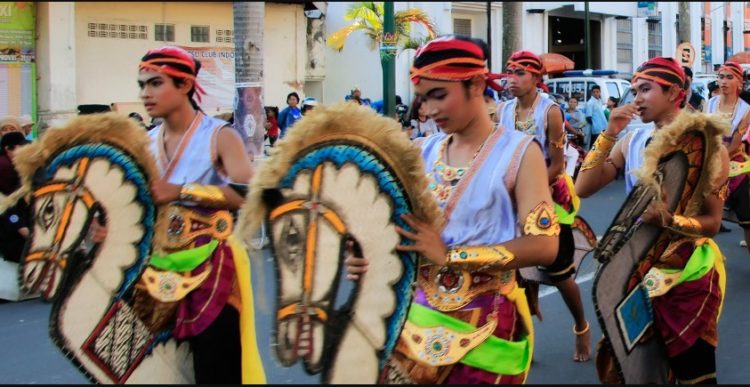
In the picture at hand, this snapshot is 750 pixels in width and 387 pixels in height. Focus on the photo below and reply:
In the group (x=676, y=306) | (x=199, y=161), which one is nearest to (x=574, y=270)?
(x=676, y=306)

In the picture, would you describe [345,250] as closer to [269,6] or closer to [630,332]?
[630,332]

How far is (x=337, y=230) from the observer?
109 inches

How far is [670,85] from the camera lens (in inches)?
178

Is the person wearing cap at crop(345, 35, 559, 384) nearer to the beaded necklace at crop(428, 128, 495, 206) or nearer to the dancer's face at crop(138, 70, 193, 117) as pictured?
the beaded necklace at crop(428, 128, 495, 206)

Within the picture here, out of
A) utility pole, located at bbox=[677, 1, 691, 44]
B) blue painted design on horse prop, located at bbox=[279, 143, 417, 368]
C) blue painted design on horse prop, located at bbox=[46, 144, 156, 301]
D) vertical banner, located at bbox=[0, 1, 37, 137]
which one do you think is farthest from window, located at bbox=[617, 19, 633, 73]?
blue painted design on horse prop, located at bbox=[279, 143, 417, 368]

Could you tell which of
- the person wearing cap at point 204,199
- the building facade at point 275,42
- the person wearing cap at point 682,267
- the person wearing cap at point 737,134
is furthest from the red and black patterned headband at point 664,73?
the building facade at point 275,42

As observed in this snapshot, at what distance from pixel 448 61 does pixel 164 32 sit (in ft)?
56.4

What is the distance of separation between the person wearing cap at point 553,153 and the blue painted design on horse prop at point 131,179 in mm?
2759

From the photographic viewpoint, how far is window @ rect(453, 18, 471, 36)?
91.4 ft

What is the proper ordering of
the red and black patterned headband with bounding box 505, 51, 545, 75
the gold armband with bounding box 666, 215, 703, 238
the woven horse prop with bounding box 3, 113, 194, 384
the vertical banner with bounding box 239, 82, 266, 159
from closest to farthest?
the woven horse prop with bounding box 3, 113, 194, 384
the gold armband with bounding box 666, 215, 703, 238
the red and black patterned headband with bounding box 505, 51, 545, 75
the vertical banner with bounding box 239, 82, 266, 159

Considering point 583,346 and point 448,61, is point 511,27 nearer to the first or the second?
point 583,346

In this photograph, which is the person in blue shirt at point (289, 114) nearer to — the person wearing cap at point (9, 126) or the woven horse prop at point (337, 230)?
the person wearing cap at point (9, 126)

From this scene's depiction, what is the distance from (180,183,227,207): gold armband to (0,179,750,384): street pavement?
0.86 metres

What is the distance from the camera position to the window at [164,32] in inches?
760
